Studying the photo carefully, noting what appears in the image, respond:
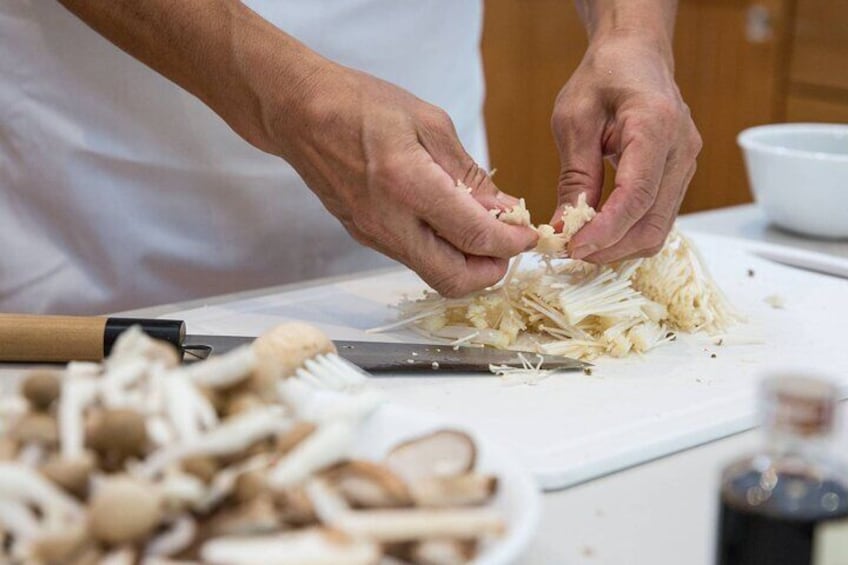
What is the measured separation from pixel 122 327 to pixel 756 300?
0.82 metres

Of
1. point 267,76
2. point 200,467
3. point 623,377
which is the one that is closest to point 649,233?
point 623,377

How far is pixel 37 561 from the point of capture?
65 centimetres

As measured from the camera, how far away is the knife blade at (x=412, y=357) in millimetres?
1211

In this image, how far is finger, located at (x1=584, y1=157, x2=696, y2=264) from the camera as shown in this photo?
54.4 inches

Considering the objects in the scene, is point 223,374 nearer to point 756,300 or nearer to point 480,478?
point 480,478

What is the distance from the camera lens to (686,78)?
12.2ft

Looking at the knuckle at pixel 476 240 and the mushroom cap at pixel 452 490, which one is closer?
the mushroom cap at pixel 452 490

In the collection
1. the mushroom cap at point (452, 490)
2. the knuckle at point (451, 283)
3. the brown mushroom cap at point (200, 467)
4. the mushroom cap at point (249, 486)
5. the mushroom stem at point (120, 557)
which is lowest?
the mushroom stem at point (120, 557)

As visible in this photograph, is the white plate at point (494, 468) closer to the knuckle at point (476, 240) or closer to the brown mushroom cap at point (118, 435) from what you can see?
the brown mushroom cap at point (118, 435)

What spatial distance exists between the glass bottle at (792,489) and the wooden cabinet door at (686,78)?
2978 mm

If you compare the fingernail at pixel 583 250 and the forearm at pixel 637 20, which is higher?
the forearm at pixel 637 20

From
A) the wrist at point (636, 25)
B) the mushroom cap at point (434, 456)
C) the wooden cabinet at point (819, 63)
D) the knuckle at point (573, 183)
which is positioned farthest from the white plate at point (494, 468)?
the wooden cabinet at point (819, 63)

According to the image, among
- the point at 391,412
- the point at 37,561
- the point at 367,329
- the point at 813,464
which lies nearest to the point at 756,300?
the point at 367,329

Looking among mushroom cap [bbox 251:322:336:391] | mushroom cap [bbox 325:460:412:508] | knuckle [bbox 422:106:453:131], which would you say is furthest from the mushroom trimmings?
mushroom cap [bbox 325:460:412:508]
